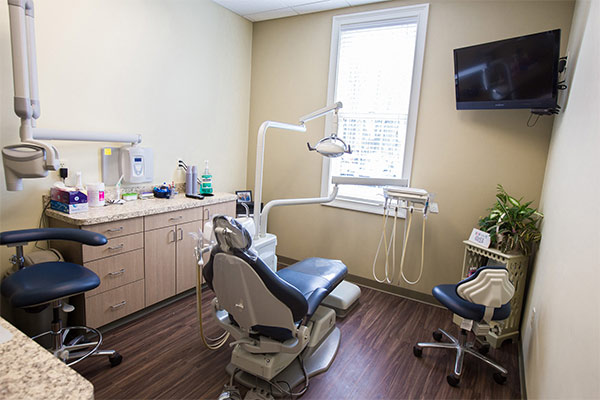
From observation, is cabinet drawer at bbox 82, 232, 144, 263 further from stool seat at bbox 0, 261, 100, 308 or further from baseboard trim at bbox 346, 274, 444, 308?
baseboard trim at bbox 346, 274, 444, 308

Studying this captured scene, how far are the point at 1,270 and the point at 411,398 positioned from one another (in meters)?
2.55

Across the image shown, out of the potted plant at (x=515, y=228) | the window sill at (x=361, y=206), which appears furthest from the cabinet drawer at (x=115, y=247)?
the potted plant at (x=515, y=228)

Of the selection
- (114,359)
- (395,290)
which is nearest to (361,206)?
(395,290)

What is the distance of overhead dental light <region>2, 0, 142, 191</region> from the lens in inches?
45.4

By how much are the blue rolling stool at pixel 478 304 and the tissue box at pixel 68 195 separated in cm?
239

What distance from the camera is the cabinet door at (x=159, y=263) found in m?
2.39

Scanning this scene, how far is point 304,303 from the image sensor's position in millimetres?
1580

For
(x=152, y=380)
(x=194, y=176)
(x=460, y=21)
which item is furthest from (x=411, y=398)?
(x=460, y=21)

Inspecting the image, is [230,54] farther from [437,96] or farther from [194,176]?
[437,96]

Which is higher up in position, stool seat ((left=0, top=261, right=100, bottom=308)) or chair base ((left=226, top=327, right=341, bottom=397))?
stool seat ((left=0, top=261, right=100, bottom=308))

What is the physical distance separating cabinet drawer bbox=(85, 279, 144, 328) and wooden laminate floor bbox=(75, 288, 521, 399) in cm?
13

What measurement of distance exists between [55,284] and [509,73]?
2.99 m

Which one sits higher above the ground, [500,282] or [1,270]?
[500,282]

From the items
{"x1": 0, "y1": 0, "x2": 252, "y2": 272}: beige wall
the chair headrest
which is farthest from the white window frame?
the chair headrest
